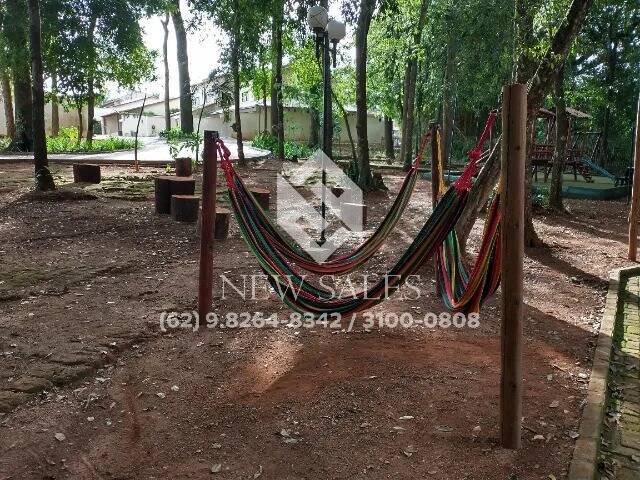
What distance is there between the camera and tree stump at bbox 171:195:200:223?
5.56 metres

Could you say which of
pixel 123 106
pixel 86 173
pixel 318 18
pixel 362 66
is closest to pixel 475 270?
pixel 318 18

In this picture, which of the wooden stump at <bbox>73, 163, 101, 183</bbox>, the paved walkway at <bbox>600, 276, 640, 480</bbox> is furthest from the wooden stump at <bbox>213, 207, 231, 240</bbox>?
the wooden stump at <bbox>73, 163, 101, 183</bbox>

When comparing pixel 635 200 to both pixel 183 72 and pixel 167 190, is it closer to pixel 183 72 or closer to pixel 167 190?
pixel 167 190

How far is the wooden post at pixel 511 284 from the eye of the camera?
186 centimetres

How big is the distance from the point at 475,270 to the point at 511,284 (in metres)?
0.51

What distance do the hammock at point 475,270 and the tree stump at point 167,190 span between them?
3.68 meters

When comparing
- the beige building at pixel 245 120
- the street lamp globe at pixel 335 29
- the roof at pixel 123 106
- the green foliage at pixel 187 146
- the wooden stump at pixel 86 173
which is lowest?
the wooden stump at pixel 86 173

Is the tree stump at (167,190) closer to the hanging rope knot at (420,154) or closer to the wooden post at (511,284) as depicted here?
the hanging rope knot at (420,154)

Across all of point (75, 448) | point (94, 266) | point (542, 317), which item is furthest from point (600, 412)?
point (94, 266)

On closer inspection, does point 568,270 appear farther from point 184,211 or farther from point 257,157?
point 257,157

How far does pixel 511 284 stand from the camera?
189 cm

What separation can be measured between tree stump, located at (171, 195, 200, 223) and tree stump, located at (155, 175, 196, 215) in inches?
17.1

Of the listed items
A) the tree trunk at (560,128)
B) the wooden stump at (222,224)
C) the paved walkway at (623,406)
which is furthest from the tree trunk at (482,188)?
the tree trunk at (560,128)

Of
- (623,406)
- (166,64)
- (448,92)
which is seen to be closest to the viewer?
(623,406)
